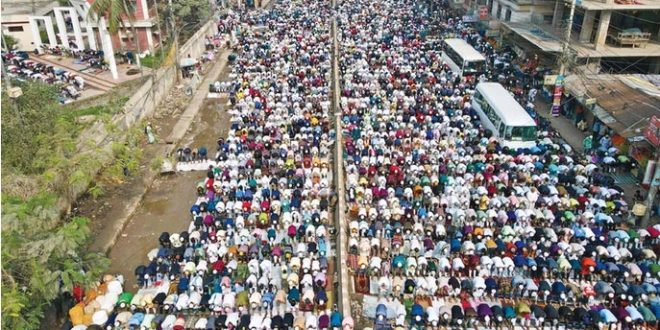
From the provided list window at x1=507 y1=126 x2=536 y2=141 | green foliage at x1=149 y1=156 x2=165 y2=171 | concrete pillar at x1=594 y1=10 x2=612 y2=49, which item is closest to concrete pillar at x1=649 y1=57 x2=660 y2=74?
concrete pillar at x1=594 y1=10 x2=612 y2=49

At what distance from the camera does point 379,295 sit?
19.0m

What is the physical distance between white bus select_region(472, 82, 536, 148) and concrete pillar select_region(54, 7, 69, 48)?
112 ft

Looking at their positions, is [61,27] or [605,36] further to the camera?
[61,27]

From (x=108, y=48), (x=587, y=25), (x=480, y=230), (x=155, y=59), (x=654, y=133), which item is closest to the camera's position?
(x=480, y=230)

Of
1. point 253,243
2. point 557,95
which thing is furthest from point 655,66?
point 253,243

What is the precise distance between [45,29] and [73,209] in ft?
99.8

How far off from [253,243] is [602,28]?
96.0ft

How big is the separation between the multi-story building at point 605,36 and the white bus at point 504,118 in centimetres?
681

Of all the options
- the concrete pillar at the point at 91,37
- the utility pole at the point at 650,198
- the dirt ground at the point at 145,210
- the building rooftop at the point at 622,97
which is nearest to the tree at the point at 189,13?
the concrete pillar at the point at 91,37

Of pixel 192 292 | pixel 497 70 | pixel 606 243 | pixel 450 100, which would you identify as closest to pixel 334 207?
pixel 192 292

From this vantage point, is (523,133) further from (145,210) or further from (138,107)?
Result: (138,107)

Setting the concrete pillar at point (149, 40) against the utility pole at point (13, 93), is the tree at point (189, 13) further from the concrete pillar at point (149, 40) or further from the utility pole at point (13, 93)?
the utility pole at point (13, 93)

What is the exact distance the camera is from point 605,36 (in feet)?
122

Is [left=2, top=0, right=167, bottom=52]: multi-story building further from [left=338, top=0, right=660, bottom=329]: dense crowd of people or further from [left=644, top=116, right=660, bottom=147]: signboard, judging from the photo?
[left=644, top=116, right=660, bottom=147]: signboard
